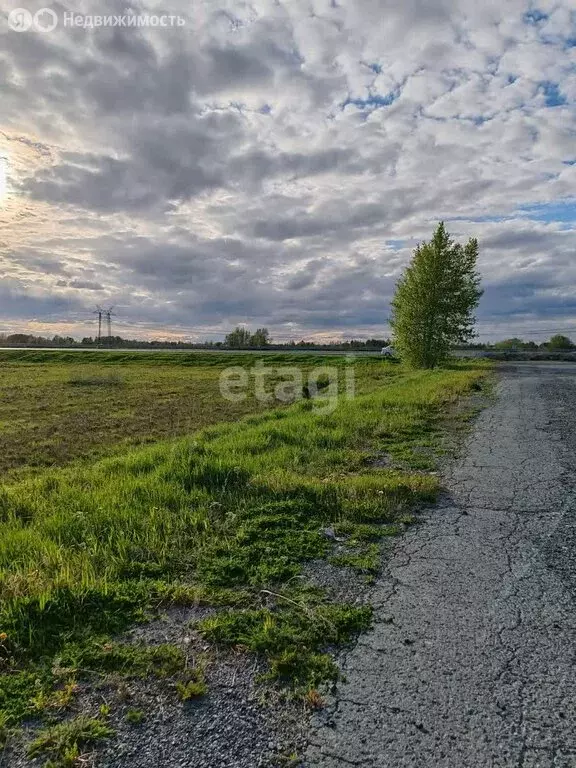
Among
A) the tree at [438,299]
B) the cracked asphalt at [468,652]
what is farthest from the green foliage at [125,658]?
the tree at [438,299]

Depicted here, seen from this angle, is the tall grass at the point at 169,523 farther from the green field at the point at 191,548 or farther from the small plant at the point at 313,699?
the small plant at the point at 313,699

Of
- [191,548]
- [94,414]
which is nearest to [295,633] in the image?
[191,548]

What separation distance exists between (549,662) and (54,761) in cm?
255

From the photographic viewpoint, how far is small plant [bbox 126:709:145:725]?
97.2 inches

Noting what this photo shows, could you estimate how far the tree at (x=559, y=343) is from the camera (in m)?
72.8

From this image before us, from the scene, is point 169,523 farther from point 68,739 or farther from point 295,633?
point 68,739

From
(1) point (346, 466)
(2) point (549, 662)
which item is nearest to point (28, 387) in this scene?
(1) point (346, 466)

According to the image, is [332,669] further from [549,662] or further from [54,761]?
[54,761]

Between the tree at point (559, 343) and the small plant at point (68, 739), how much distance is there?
7995cm

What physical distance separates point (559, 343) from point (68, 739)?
3272 inches

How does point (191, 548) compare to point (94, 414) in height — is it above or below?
above

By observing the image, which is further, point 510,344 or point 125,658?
point 510,344

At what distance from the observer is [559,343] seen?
74.7 metres

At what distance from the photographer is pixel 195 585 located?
3.85m
